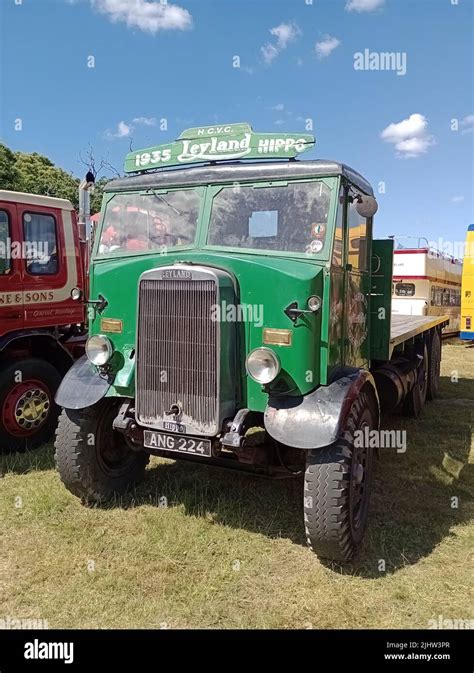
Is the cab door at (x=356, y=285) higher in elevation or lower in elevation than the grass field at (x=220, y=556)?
higher

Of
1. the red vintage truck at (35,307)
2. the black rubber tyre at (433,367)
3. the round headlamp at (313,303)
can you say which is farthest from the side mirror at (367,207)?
the black rubber tyre at (433,367)

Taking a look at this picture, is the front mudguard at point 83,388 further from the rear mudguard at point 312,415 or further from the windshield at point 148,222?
the rear mudguard at point 312,415

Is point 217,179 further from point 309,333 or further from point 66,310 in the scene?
point 66,310

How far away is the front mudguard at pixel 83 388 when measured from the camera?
161 inches

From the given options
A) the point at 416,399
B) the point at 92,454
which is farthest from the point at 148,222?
the point at 416,399

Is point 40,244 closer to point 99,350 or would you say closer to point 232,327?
point 99,350

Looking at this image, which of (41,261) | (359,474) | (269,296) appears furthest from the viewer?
(41,261)

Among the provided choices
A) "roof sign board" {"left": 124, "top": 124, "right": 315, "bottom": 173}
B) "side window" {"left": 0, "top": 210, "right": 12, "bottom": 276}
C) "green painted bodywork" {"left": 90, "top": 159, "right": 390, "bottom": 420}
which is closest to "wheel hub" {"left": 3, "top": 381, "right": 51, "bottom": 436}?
"side window" {"left": 0, "top": 210, "right": 12, "bottom": 276}

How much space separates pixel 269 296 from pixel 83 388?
1.72 metres

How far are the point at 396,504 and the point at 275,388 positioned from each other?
6.46 feet

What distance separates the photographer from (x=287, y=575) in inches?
140

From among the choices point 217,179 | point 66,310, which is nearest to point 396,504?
point 217,179

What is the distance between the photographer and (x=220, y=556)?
3752 millimetres

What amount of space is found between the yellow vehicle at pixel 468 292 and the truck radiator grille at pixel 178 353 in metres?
13.5
